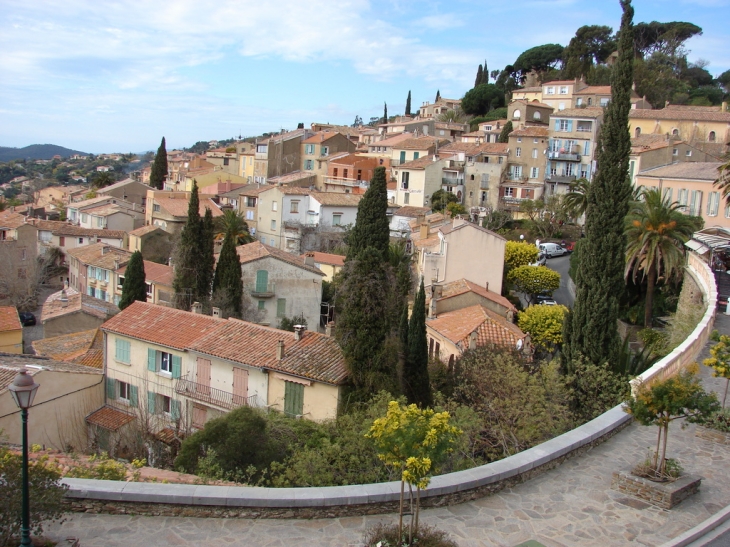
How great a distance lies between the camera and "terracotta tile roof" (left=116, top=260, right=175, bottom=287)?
43.5 m

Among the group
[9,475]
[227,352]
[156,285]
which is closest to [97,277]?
[156,285]

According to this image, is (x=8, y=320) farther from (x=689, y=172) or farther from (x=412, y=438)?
(x=689, y=172)

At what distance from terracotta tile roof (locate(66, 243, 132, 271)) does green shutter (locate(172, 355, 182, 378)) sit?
81.2 feet

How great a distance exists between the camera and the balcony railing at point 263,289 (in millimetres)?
38537

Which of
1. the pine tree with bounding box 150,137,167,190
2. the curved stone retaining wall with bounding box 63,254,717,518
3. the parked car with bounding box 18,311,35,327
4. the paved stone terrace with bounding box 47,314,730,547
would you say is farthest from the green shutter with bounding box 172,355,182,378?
the pine tree with bounding box 150,137,167,190

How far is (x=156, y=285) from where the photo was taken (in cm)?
4378

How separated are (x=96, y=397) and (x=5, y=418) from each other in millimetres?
4889

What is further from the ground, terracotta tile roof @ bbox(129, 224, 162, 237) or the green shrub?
the green shrub

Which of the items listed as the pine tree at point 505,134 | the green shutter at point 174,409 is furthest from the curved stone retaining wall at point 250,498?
the pine tree at point 505,134

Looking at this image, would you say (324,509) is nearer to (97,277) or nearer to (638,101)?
(97,277)

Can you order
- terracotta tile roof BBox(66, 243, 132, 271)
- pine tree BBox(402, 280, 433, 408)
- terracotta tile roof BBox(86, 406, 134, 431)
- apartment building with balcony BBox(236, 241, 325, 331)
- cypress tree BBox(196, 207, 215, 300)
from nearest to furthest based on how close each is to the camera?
pine tree BBox(402, 280, 433, 408)
terracotta tile roof BBox(86, 406, 134, 431)
apartment building with balcony BBox(236, 241, 325, 331)
cypress tree BBox(196, 207, 215, 300)
terracotta tile roof BBox(66, 243, 132, 271)

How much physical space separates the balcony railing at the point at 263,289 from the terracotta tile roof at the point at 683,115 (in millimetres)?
46095

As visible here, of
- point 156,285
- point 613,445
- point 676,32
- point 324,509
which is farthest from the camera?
point 676,32

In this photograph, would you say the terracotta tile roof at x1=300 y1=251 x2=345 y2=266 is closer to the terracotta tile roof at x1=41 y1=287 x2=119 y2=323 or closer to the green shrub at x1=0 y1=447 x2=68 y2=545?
the terracotta tile roof at x1=41 y1=287 x2=119 y2=323
